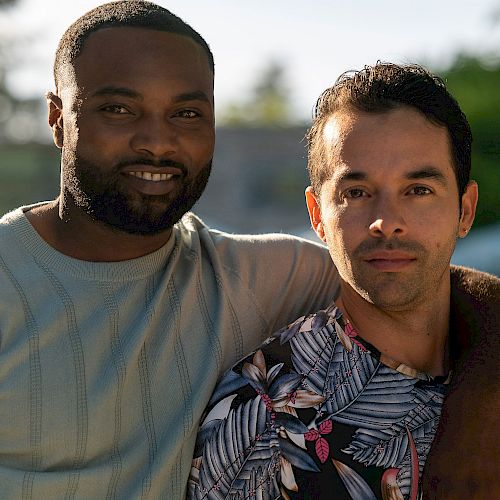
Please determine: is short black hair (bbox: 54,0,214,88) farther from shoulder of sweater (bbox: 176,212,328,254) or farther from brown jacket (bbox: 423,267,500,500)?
brown jacket (bbox: 423,267,500,500)

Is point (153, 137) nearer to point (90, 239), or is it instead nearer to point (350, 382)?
point (90, 239)

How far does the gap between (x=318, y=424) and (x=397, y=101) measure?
982mm

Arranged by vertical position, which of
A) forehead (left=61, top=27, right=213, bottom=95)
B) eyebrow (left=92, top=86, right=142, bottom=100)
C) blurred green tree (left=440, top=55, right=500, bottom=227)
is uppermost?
blurred green tree (left=440, top=55, right=500, bottom=227)

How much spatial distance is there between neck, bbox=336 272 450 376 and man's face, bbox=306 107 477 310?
7cm

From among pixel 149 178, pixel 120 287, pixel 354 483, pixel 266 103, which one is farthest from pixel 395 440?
pixel 266 103

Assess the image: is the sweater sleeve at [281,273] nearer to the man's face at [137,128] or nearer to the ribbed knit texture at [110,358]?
the ribbed knit texture at [110,358]

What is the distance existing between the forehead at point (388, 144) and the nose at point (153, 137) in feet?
1.62

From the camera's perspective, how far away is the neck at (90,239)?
2984 mm

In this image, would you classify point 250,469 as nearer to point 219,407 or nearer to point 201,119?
point 219,407

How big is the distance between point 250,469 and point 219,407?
0.23 meters

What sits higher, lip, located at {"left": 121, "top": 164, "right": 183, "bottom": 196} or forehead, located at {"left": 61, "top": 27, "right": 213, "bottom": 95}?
forehead, located at {"left": 61, "top": 27, "right": 213, "bottom": 95}

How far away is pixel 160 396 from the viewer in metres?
2.82

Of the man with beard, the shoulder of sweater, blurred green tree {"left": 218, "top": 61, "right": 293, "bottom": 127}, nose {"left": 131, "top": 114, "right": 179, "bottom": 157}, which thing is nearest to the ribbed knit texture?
the man with beard

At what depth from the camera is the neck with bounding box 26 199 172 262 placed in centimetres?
298
